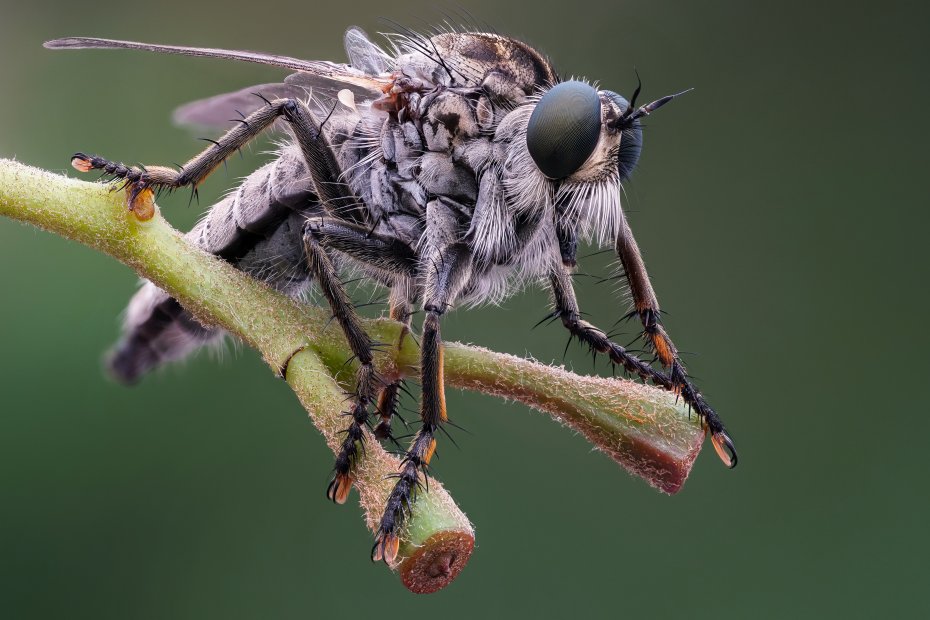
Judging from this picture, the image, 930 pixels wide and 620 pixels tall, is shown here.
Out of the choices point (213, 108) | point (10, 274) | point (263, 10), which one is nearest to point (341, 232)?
point (213, 108)

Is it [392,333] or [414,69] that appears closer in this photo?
[392,333]

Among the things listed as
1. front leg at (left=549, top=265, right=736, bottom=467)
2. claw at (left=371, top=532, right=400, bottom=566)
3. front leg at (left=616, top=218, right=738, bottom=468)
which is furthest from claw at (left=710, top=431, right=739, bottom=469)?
claw at (left=371, top=532, right=400, bottom=566)

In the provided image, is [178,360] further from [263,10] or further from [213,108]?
[263,10]

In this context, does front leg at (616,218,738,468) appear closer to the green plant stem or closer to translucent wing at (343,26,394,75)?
the green plant stem

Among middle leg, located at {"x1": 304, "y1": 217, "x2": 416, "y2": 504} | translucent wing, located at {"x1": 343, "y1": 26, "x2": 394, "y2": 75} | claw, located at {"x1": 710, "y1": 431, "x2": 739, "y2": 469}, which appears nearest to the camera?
middle leg, located at {"x1": 304, "y1": 217, "x2": 416, "y2": 504}

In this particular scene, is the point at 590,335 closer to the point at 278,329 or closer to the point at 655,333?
the point at 655,333

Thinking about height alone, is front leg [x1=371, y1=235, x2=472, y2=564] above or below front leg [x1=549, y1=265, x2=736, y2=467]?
above

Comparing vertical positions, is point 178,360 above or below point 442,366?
below
